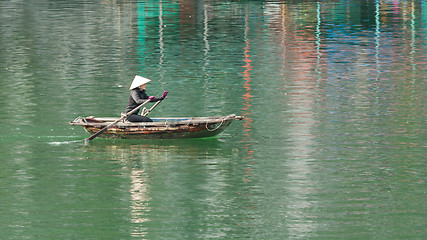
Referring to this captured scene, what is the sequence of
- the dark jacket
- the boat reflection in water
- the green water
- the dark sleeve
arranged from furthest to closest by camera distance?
the dark jacket → the dark sleeve → the boat reflection in water → the green water

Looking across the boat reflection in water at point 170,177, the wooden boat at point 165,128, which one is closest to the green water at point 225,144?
the boat reflection in water at point 170,177

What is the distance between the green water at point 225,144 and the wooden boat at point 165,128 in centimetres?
31

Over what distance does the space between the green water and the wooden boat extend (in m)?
0.31

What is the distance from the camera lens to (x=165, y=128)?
28.6 meters

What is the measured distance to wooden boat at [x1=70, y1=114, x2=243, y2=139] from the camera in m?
28.5

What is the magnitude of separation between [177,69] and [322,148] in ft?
73.7

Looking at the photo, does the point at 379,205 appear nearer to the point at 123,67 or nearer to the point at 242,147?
the point at 242,147

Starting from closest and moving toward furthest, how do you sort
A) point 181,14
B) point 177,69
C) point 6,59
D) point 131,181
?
point 131,181 < point 177,69 < point 6,59 < point 181,14

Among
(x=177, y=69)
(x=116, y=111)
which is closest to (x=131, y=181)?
(x=116, y=111)

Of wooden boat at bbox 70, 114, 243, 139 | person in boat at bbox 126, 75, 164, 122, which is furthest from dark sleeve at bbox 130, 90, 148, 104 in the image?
wooden boat at bbox 70, 114, 243, 139

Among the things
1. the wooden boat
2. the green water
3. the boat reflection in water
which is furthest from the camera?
the wooden boat

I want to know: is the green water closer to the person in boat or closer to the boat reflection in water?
the boat reflection in water

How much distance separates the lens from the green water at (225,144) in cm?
2044

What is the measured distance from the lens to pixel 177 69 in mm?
49750
